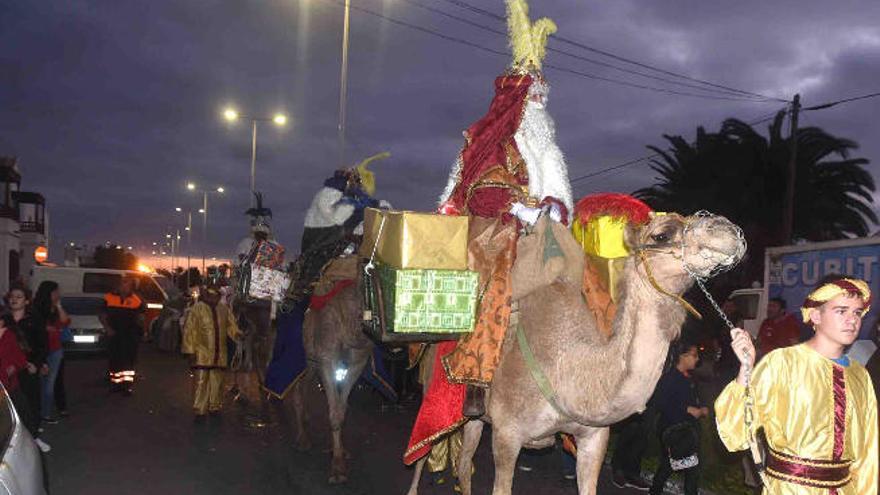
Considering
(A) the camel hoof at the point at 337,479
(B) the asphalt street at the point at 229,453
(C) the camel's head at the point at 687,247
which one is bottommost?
(B) the asphalt street at the point at 229,453

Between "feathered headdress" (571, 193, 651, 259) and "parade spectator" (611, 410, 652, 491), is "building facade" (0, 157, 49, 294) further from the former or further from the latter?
"feathered headdress" (571, 193, 651, 259)

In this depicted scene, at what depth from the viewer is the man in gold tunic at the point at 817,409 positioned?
3551mm

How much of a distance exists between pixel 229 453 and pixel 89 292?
13.8 m

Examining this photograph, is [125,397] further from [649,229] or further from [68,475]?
[649,229]

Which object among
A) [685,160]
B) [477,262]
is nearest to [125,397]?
[477,262]

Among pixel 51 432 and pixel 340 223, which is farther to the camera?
pixel 51 432

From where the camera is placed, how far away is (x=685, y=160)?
24547 millimetres

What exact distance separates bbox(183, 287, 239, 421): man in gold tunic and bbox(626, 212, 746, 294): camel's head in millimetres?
8234

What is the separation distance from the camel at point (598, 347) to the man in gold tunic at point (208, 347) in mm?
6697

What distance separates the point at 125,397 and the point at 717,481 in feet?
32.5

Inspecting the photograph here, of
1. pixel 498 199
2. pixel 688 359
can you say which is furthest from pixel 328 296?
pixel 688 359

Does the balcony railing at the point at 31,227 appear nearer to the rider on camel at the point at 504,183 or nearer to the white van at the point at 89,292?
the white van at the point at 89,292

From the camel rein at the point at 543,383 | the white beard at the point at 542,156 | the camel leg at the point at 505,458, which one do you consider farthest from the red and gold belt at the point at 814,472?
the white beard at the point at 542,156

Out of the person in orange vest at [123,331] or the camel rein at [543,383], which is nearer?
the camel rein at [543,383]
